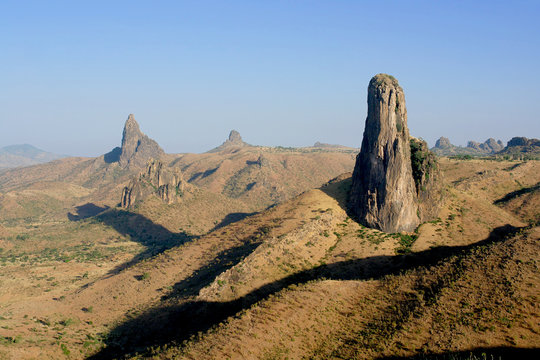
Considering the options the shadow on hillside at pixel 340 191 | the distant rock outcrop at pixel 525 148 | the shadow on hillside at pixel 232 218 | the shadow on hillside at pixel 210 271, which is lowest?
the shadow on hillside at pixel 232 218

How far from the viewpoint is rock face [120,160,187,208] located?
449 feet

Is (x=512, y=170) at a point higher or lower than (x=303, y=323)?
higher

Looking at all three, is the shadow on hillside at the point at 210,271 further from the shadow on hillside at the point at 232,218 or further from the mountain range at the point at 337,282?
the shadow on hillside at the point at 232,218

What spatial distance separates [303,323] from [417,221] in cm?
3244

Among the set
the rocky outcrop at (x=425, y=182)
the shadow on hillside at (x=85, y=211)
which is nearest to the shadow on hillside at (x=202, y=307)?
the rocky outcrop at (x=425, y=182)

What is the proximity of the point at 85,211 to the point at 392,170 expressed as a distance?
150480 millimetres

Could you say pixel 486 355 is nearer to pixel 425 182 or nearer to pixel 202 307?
pixel 202 307

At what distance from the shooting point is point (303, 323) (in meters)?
39.4

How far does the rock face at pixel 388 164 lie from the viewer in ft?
198

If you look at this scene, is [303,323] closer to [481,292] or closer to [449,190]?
[481,292]

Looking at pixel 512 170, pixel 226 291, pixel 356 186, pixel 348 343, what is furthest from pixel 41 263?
pixel 512 170

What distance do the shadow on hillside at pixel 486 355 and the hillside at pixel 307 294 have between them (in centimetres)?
33

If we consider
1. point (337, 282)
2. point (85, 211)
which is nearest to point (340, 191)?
point (337, 282)

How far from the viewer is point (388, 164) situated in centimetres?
6016
